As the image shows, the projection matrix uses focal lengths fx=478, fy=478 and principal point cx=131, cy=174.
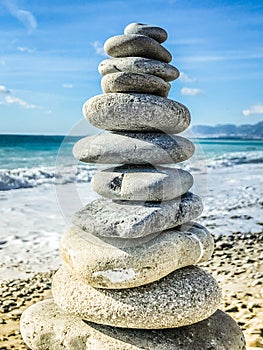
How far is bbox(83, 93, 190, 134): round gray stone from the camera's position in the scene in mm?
4102

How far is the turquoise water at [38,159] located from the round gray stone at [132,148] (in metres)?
0.28

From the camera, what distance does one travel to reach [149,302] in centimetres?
398

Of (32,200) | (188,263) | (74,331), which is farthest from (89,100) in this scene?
(32,200)

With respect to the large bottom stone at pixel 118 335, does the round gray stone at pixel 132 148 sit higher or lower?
higher

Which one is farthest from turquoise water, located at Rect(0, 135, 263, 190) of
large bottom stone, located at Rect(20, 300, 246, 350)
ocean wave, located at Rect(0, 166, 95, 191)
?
large bottom stone, located at Rect(20, 300, 246, 350)

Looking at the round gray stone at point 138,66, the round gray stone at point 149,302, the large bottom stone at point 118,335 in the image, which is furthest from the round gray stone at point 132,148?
the large bottom stone at point 118,335

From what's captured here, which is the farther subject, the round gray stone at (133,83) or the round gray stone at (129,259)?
the round gray stone at (133,83)

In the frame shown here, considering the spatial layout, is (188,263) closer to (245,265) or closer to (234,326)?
(234,326)

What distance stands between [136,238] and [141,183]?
19.1 inches

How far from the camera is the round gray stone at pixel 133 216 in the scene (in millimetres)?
3879

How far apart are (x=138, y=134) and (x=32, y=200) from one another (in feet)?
36.5

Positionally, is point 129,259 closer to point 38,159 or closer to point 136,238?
point 136,238

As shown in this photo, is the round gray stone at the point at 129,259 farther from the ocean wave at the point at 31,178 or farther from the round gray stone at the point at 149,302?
the ocean wave at the point at 31,178

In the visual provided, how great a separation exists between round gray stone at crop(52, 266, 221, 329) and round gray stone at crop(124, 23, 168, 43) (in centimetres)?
220
